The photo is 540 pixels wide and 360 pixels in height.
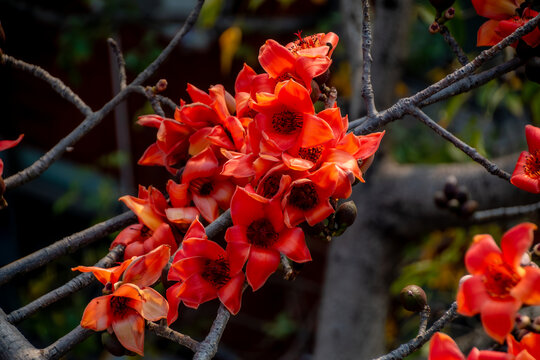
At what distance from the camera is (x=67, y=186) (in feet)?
10.4

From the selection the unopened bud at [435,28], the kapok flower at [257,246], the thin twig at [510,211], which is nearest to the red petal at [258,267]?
the kapok flower at [257,246]

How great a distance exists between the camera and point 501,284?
1.36 feet

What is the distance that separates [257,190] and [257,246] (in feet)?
0.18

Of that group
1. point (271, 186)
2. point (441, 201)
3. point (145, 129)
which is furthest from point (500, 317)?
point (145, 129)

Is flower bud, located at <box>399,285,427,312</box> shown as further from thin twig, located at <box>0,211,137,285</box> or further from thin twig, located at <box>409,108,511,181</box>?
thin twig, located at <box>0,211,137,285</box>

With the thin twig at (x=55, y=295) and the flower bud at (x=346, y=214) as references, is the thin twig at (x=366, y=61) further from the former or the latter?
the thin twig at (x=55, y=295)

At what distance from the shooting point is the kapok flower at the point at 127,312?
1.58ft

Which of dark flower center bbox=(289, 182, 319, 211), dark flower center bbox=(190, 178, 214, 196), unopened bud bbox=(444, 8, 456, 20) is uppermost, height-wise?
unopened bud bbox=(444, 8, 456, 20)

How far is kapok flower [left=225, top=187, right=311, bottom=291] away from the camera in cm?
50

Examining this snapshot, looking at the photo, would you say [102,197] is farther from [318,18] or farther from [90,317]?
[90,317]

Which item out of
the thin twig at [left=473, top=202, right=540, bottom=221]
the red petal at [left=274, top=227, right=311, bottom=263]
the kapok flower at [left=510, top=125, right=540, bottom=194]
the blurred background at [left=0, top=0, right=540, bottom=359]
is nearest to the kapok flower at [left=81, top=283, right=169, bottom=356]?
the red petal at [left=274, top=227, right=311, bottom=263]

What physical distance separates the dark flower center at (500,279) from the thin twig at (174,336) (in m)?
0.25

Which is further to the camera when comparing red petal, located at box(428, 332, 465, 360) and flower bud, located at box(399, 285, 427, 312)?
flower bud, located at box(399, 285, 427, 312)

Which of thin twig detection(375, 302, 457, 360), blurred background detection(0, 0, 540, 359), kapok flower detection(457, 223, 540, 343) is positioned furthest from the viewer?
blurred background detection(0, 0, 540, 359)
